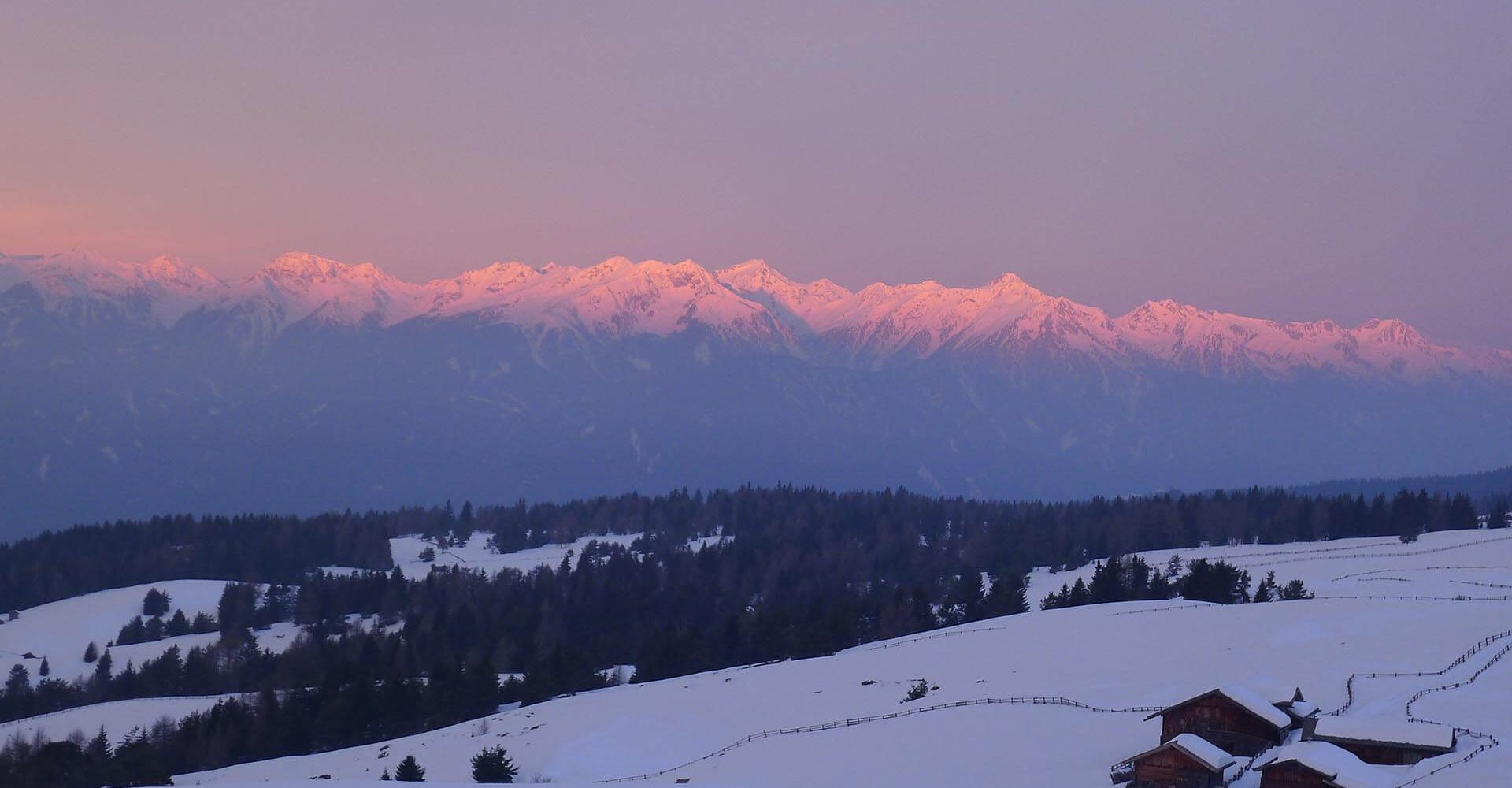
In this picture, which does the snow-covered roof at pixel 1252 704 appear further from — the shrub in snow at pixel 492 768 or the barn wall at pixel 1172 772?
the shrub in snow at pixel 492 768

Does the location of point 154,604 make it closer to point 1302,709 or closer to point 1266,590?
point 1266,590

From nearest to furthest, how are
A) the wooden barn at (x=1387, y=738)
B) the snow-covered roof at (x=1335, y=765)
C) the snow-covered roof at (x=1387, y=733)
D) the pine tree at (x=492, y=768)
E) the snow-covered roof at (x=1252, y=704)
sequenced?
the snow-covered roof at (x=1335, y=765), the wooden barn at (x=1387, y=738), the snow-covered roof at (x=1387, y=733), the snow-covered roof at (x=1252, y=704), the pine tree at (x=492, y=768)

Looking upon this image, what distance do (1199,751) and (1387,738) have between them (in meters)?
6.33

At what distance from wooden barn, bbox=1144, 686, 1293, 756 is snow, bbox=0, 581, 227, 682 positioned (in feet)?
350

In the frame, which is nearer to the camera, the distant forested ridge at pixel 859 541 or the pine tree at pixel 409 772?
the pine tree at pixel 409 772

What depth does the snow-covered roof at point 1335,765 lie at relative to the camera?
41.9 m

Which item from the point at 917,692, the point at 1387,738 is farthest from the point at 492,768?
the point at 1387,738

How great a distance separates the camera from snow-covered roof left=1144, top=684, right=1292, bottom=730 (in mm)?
50497

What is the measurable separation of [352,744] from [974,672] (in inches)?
1600

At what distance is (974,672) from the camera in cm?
7331

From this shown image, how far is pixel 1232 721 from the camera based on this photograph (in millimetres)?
50938

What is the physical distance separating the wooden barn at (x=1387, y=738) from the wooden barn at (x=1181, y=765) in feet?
12.1

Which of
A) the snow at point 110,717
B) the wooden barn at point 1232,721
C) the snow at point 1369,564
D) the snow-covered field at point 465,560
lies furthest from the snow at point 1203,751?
the snow-covered field at point 465,560

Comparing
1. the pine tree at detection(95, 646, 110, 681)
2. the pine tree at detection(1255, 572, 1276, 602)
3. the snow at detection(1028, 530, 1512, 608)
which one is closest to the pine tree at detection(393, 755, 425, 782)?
the pine tree at detection(1255, 572, 1276, 602)
